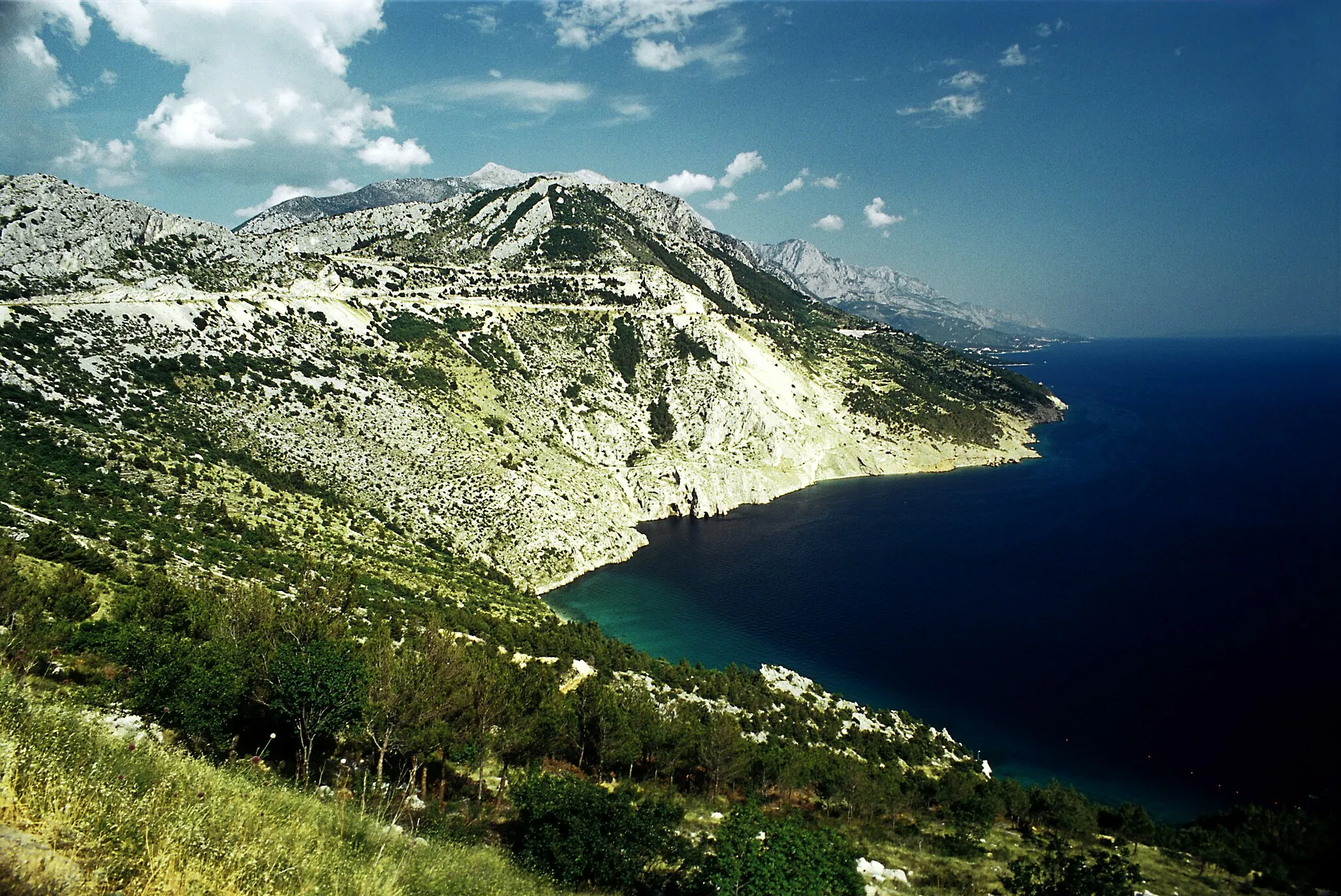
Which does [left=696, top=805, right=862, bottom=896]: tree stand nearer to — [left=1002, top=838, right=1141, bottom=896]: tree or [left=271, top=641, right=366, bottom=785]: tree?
[left=1002, top=838, right=1141, bottom=896]: tree

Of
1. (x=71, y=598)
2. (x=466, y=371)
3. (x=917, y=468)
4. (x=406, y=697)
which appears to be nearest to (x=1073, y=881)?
(x=406, y=697)

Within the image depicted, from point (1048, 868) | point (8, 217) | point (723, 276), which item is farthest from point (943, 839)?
point (723, 276)

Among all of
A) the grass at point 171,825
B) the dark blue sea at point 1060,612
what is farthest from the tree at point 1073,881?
the dark blue sea at point 1060,612

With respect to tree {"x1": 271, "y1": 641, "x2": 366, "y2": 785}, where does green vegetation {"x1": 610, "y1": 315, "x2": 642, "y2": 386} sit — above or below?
above

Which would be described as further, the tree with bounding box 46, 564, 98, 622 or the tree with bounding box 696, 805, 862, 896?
the tree with bounding box 46, 564, 98, 622

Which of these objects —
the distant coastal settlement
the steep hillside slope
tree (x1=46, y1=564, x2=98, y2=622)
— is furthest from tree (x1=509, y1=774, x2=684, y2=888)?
the steep hillside slope

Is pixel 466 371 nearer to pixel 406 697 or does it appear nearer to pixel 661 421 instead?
pixel 661 421

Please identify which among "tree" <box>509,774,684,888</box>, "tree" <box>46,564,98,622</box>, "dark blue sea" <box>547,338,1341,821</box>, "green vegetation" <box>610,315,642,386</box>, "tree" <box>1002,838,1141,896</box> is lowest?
"dark blue sea" <box>547,338,1341,821</box>

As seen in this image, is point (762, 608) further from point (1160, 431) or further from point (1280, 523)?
point (1160, 431)
